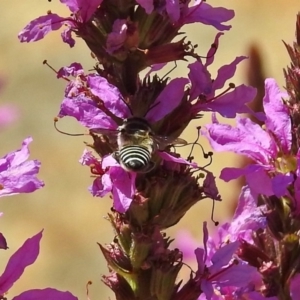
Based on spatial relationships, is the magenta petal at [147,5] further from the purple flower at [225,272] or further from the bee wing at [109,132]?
the purple flower at [225,272]

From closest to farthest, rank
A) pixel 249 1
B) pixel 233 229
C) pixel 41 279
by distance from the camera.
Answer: pixel 233 229 → pixel 41 279 → pixel 249 1

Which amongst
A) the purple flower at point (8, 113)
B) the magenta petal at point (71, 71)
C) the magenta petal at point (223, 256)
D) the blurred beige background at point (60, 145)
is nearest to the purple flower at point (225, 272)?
the magenta petal at point (223, 256)

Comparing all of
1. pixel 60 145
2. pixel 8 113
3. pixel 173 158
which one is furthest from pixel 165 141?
pixel 60 145

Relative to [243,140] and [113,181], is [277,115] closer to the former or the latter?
[243,140]

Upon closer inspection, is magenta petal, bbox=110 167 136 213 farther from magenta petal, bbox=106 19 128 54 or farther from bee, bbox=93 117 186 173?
magenta petal, bbox=106 19 128 54

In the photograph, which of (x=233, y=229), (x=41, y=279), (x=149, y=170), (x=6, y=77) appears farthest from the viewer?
(x=6, y=77)

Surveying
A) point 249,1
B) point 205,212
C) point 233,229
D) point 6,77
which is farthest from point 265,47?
point 233,229

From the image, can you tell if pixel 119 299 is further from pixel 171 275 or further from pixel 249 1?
pixel 249 1

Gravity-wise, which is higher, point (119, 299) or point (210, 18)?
point (210, 18)
